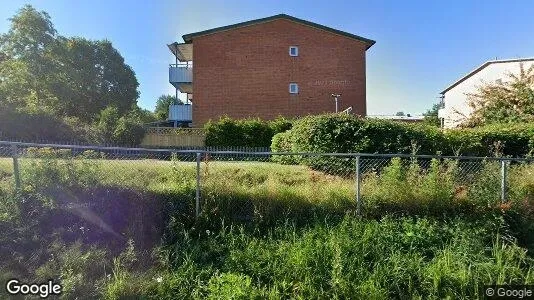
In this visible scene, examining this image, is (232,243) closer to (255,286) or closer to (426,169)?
(255,286)

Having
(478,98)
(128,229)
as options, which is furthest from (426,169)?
(478,98)

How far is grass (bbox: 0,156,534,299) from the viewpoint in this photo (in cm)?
475

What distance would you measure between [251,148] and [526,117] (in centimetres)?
1293

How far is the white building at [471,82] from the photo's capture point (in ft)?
83.9

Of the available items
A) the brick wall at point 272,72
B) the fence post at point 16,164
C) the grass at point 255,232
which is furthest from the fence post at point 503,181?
the brick wall at point 272,72

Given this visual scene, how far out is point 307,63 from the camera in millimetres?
27562

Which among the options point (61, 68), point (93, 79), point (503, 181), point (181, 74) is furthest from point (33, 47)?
point (503, 181)

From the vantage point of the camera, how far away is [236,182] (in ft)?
23.8

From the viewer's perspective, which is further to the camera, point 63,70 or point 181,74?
point 63,70

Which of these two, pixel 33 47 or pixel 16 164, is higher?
pixel 33 47

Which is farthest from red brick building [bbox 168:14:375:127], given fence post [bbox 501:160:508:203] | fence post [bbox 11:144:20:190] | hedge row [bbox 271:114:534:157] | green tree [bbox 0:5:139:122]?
fence post [bbox 11:144:20:190]

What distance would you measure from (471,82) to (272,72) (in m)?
18.1

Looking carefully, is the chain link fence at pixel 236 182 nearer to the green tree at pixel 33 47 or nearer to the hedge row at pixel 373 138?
the hedge row at pixel 373 138

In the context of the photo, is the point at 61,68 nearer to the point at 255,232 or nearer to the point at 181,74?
the point at 181,74
